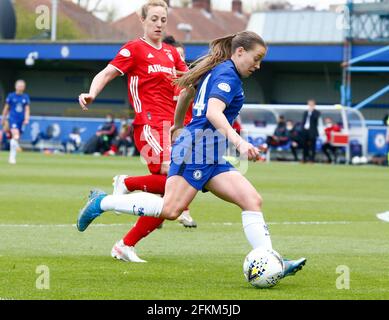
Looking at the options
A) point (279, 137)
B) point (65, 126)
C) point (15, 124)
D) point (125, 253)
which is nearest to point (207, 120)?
point (125, 253)

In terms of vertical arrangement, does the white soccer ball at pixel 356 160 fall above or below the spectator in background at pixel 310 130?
below

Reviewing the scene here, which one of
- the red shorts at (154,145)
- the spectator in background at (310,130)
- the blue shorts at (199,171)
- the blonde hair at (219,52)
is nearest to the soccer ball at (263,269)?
the blue shorts at (199,171)

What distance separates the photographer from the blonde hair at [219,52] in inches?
326

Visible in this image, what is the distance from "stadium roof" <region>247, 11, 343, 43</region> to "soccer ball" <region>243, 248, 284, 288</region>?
47.1 metres

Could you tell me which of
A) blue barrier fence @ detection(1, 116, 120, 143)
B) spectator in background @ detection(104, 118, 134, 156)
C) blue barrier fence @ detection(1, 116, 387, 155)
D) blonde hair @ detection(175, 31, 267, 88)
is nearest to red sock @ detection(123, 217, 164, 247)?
blonde hair @ detection(175, 31, 267, 88)

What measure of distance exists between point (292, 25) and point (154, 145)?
45.5 m

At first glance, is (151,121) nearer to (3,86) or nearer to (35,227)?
(35,227)

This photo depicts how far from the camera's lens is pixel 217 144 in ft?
27.2

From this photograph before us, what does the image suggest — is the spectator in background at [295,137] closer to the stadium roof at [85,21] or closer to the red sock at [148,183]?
the red sock at [148,183]

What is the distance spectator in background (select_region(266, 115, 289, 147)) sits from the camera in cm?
3950

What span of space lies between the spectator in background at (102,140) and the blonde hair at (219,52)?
112 ft

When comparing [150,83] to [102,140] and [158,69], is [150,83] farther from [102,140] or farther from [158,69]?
[102,140]

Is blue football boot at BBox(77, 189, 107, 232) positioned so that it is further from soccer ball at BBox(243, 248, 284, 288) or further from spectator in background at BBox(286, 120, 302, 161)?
spectator in background at BBox(286, 120, 302, 161)
